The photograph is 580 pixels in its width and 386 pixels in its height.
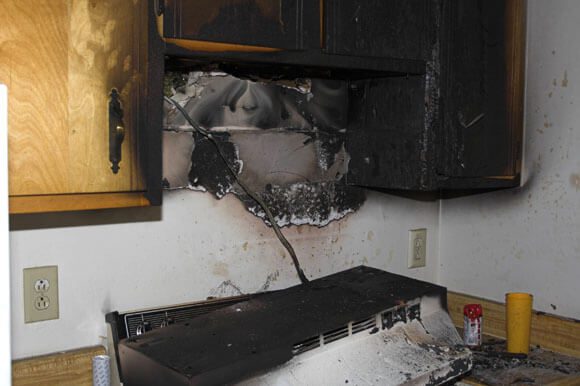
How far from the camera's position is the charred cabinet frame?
1.66 metres

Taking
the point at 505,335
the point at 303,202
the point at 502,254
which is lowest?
the point at 505,335

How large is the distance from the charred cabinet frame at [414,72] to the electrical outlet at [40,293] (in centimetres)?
57

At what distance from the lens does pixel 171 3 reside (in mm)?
1437

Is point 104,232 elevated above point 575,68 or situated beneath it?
situated beneath

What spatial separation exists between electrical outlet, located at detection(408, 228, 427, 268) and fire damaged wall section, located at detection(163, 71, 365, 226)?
247 mm

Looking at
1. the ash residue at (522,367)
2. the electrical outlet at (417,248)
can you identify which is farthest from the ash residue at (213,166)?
the ash residue at (522,367)

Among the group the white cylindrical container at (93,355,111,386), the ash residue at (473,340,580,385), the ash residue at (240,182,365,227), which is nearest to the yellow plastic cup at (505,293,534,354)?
the ash residue at (473,340,580,385)

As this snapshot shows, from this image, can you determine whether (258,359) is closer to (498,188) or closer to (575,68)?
(498,188)

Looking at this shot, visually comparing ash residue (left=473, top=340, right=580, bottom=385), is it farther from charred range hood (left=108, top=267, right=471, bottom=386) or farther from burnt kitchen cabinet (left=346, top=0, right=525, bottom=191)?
burnt kitchen cabinet (left=346, top=0, right=525, bottom=191)

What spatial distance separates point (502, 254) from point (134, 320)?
112cm

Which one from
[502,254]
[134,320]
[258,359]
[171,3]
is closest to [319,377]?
[258,359]

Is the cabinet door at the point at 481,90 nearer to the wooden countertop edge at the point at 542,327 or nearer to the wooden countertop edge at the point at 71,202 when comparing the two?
the wooden countertop edge at the point at 542,327

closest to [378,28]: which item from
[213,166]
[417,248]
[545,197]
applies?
[213,166]

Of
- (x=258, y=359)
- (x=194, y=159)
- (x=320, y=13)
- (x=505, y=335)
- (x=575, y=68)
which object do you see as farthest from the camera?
(x=505, y=335)
